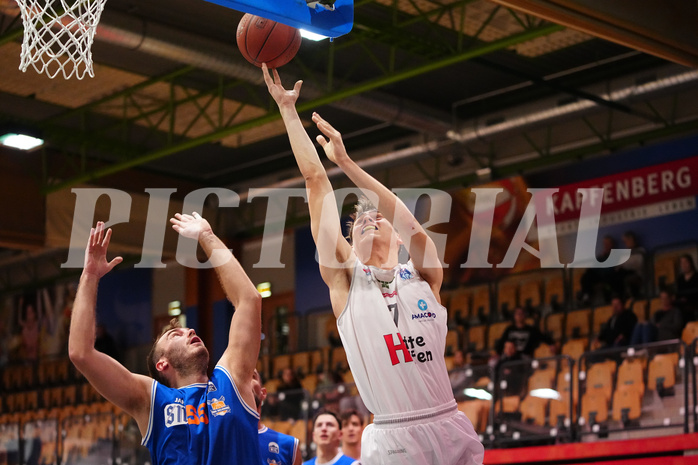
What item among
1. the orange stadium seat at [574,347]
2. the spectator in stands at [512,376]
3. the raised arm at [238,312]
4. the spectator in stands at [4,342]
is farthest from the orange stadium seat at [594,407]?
the spectator in stands at [4,342]

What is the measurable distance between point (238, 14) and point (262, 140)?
468cm

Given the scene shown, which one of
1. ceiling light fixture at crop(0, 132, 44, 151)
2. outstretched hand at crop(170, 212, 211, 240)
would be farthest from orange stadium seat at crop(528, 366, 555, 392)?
ceiling light fixture at crop(0, 132, 44, 151)

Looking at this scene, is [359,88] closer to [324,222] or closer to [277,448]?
[277,448]

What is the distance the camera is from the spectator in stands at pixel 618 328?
12.1 meters

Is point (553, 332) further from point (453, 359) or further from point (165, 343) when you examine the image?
point (165, 343)

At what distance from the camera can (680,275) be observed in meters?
12.6

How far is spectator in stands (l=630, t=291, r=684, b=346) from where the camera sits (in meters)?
11.6

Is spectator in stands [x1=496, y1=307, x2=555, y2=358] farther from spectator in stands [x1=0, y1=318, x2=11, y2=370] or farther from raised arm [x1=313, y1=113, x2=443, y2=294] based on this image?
spectator in stands [x1=0, y1=318, x2=11, y2=370]

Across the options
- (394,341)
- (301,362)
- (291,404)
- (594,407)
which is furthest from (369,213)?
(301,362)

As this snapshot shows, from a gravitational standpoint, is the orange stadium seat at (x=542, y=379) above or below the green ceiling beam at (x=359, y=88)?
below

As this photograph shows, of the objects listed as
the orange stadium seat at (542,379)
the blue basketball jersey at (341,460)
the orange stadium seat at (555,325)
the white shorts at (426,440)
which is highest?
the orange stadium seat at (555,325)

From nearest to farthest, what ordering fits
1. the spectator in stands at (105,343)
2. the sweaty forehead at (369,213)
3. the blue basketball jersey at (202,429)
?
1. the blue basketball jersey at (202,429)
2. the sweaty forehead at (369,213)
3. the spectator in stands at (105,343)

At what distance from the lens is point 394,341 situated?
4496 millimetres

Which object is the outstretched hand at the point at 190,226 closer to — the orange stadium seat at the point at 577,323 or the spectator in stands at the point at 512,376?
the spectator in stands at the point at 512,376
